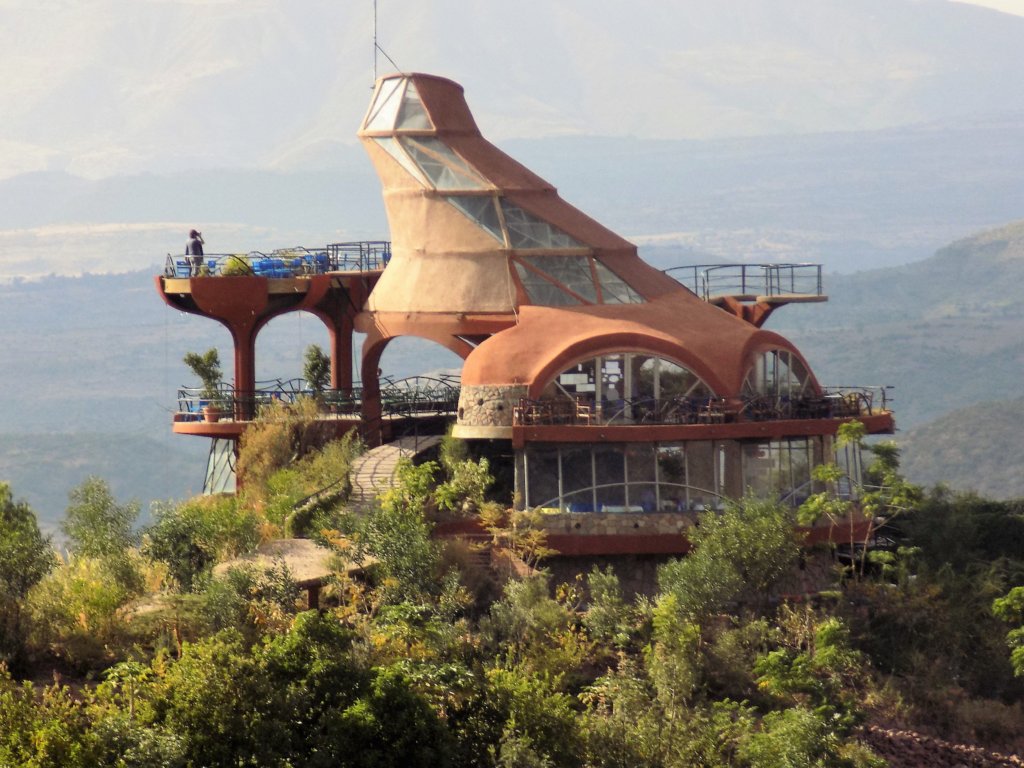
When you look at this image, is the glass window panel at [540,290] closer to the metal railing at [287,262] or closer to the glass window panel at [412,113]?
the glass window panel at [412,113]

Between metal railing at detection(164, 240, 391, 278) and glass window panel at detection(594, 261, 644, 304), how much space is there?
8.09 metres

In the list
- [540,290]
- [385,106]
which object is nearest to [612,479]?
[540,290]

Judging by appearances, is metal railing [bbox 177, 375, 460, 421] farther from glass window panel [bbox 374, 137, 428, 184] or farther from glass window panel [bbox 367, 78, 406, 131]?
glass window panel [bbox 367, 78, 406, 131]

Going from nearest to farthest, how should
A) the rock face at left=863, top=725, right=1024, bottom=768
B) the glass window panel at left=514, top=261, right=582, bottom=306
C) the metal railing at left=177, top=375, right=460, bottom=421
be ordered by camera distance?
1. the rock face at left=863, top=725, right=1024, bottom=768
2. the glass window panel at left=514, top=261, right=582, bottom=306
3. the metal railing at left=177, top=375, right=460, bottom=421

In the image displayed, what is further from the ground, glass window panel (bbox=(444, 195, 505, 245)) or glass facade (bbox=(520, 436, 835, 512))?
glass window panel (bbox=(444, 195, 505, 245))

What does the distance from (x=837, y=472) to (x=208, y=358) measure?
18.6 metres

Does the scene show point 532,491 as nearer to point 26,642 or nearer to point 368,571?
point 368,571

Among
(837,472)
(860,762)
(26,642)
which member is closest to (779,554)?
(837,472)

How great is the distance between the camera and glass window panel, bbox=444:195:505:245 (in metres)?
53.9

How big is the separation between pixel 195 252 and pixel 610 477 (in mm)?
16303

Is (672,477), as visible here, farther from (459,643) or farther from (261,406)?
(261,406)

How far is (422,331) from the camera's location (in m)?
54.2

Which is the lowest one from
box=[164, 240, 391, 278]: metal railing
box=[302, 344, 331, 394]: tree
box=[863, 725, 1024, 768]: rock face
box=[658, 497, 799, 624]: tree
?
box=[863, 725, 1024, 768]: rock face

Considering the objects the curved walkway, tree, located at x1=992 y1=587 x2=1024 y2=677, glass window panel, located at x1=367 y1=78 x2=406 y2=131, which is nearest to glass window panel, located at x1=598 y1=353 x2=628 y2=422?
the curved walkway
